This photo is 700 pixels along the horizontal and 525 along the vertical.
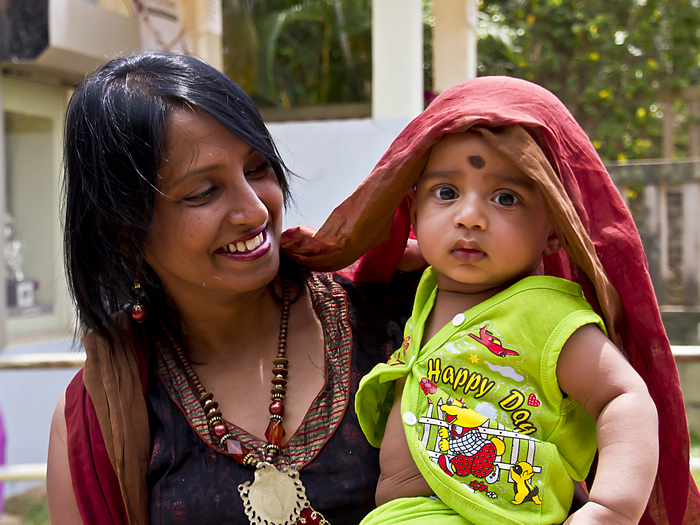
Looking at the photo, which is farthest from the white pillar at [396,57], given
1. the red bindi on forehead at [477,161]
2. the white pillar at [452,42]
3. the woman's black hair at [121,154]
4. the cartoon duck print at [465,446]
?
the cartoon duck print at [465,446]

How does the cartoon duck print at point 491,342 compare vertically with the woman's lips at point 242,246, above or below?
below

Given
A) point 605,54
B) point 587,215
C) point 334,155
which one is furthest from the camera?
point 605,54

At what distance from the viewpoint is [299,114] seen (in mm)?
7898

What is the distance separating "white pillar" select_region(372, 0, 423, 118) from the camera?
3912 mm

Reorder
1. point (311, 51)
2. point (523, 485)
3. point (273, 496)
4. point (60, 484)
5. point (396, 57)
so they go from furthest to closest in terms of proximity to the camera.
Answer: point (311, 51)
point (396, 57)
point (60, 484)
point (273, 496)
point (523, 485)

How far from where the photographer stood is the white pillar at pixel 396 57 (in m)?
3.91

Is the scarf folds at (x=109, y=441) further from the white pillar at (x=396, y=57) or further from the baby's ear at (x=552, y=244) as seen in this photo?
the white pillar at (x=396, y=57)

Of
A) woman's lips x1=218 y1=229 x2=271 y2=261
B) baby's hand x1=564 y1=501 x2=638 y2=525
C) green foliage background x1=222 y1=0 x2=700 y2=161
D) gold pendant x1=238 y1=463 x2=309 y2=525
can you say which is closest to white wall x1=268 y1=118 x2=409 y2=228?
woman's lips x1=218 y1=229 x2=271 y2=261

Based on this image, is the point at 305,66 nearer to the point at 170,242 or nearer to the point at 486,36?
the point at 486,36

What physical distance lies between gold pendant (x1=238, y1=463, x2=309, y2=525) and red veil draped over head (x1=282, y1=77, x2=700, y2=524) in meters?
0.66

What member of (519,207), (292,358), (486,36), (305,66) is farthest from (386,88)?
(305,66)

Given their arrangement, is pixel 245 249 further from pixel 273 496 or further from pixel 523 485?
pixel 523 485

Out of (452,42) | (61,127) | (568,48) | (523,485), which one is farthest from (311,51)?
(523,485)

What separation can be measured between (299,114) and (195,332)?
632cm
